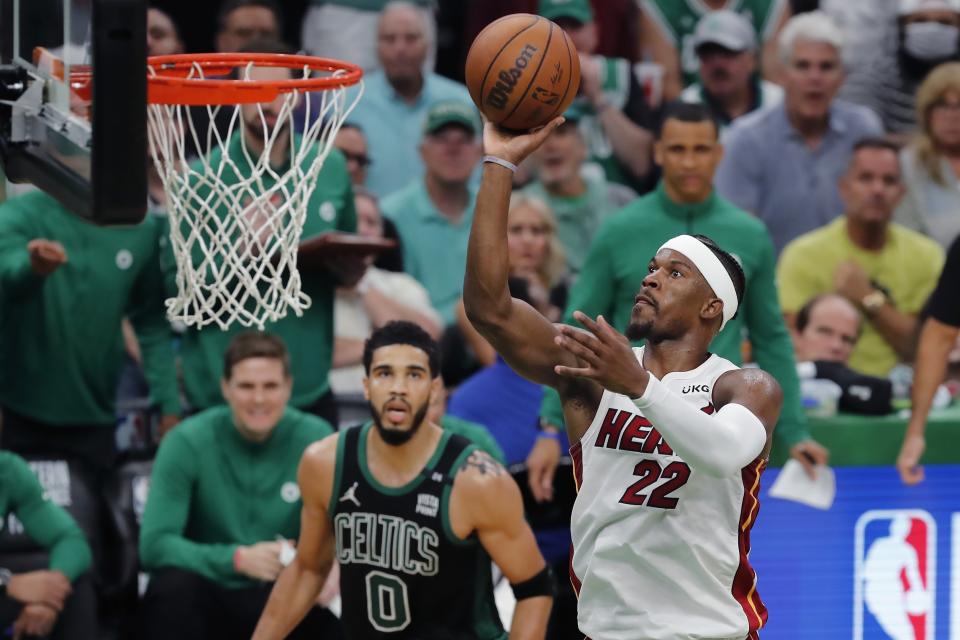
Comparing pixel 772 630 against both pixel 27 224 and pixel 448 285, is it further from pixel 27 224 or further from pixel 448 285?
pixel 27 224

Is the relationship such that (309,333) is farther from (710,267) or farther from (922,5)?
(922,5)

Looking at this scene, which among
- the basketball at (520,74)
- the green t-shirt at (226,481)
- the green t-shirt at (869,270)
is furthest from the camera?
the green t-shirt at (869,270)

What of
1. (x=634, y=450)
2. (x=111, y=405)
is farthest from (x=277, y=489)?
(x=634, y=450)

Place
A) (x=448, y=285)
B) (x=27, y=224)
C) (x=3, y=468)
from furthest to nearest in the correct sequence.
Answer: (x=448, y=285)
(x=27, y=224)
(x=3, y=468)

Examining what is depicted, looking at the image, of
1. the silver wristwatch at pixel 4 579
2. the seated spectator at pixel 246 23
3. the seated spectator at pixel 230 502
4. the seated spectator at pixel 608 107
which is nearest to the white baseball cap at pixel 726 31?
the seated spectator at pixel 608 107

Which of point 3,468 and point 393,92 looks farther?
point 393,92

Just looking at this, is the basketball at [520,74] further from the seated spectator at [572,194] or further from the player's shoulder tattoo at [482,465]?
the seated spectator at [572,194]

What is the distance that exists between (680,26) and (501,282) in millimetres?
5115

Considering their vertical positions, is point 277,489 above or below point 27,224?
below

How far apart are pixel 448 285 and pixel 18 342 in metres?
2.22

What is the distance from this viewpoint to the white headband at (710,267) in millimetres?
4797

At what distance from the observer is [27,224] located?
282 inches

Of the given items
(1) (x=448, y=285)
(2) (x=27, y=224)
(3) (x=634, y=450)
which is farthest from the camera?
(1) (x=448, y=285)

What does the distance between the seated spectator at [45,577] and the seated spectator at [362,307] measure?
169 cm
